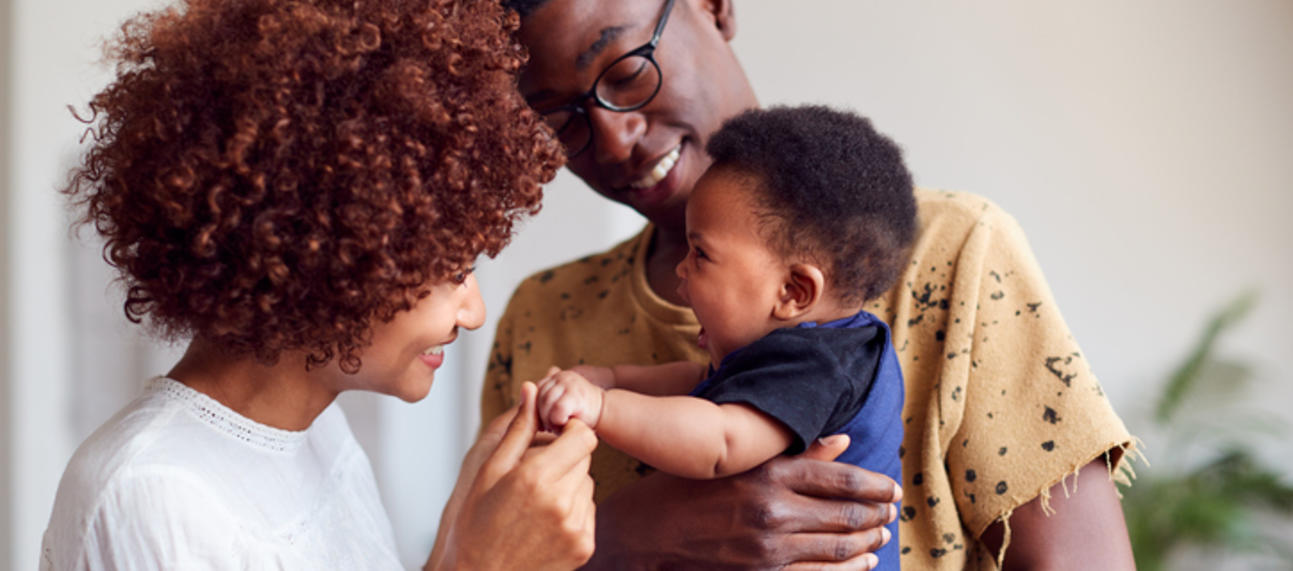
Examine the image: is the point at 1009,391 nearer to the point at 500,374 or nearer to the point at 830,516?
the point at 830,516

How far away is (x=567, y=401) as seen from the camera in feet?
3.82

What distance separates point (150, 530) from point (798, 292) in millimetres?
824

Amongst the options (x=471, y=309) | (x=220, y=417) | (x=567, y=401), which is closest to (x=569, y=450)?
(x=567, y=401)

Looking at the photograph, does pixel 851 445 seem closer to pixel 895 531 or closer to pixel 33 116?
pixel 895 531

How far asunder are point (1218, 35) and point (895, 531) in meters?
2.34

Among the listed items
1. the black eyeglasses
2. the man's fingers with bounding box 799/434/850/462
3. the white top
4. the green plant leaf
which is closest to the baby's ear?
the man's fingers with bounding box 799/434/850/462

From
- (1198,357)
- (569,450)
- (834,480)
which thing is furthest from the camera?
(1198,357)

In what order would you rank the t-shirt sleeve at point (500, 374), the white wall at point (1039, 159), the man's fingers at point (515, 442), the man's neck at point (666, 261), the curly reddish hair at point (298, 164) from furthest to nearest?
the white wall at point (1039, 159) → the t-shirt sleeve at point (500, 374) → the man's neck at point (666, 261) → the man's fingers at point (515, 442) → the curly reddish hair at point (298, 164)

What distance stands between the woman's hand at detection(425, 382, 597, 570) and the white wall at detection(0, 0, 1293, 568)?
1959 millimetres

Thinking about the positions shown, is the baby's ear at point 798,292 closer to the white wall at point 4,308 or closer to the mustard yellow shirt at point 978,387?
the mustard yellow shirt at point 978,387

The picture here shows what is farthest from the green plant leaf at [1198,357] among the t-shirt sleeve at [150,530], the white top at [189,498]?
the t-shirt sleeve at [150,530]

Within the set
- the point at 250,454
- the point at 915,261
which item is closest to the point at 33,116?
the point at 250,454

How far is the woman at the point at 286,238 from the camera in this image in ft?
3.30

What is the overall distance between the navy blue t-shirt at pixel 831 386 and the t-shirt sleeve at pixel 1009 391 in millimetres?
107
